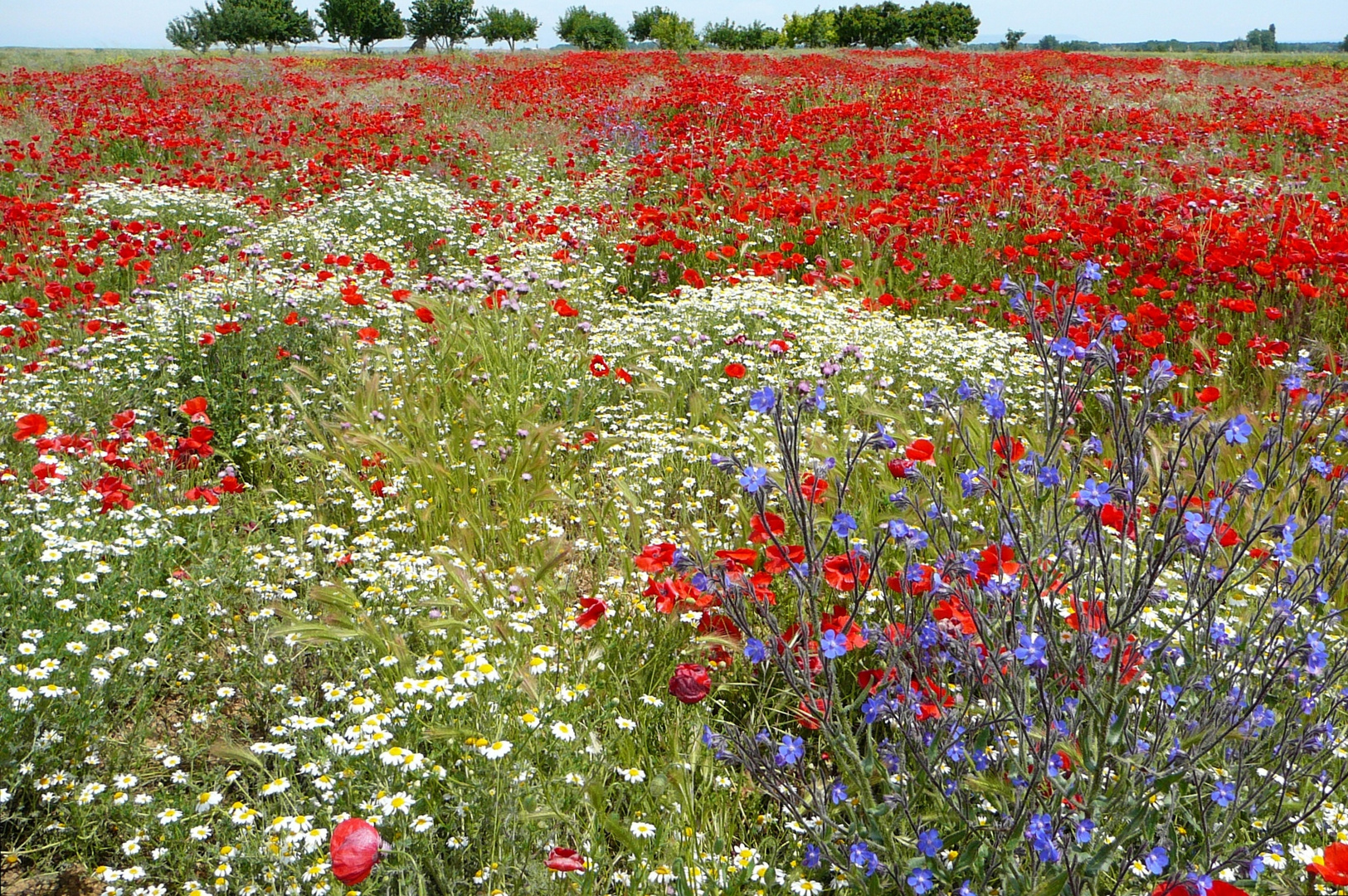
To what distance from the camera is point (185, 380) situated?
15.0 feet

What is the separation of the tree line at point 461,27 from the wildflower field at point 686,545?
4383cm

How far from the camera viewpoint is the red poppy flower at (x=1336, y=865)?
1708 millimetres

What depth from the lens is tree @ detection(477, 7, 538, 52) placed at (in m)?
57.9

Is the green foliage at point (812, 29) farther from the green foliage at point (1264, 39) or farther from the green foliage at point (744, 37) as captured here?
the green foliage at point (1264, 39)

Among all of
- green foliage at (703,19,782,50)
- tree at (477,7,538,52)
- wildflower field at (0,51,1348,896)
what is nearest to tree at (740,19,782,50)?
green foliage at (703,19,782,50)

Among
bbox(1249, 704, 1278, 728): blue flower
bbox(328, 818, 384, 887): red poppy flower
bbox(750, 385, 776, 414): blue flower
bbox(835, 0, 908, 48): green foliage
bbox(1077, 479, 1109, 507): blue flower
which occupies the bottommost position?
bbox(328, 818, 384, 887): red poppy flower

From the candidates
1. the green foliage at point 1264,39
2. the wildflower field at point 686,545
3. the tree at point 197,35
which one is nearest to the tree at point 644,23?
the tree at point 197,35

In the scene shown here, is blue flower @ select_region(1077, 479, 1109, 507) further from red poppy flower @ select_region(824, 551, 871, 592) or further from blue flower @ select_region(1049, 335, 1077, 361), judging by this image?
red poppy flower @ select_region(824, 551, 871, 592)

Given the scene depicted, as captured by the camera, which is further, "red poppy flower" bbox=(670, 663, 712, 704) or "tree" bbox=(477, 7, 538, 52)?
"tree" bbox=(477, 7, 538, 52)

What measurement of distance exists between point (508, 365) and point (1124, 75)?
19533 mm

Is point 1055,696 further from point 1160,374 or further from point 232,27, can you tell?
point 232,27

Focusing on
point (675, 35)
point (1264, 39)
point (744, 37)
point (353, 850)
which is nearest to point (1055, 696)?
point (353, 850)

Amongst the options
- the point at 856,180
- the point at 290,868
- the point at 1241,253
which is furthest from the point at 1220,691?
the point at 856,180

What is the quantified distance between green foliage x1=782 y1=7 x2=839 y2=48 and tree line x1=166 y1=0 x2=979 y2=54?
51 millimetres
